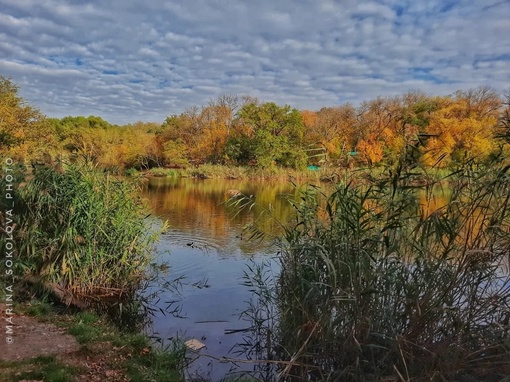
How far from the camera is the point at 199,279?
740 cm

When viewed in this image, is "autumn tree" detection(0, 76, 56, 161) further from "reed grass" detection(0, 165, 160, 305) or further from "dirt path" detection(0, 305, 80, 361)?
"dirt path" detection(0, 305, 80, 361)

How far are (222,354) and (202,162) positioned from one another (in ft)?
121

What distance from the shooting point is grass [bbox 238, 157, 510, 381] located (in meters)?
2.94

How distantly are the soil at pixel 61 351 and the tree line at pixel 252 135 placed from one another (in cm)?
288

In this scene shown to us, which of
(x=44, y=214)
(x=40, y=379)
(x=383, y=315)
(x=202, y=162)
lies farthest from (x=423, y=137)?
(x=202, y=162)

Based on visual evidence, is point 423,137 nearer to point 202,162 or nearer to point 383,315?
point 383,315

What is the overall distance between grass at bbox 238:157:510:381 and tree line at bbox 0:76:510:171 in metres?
0.48

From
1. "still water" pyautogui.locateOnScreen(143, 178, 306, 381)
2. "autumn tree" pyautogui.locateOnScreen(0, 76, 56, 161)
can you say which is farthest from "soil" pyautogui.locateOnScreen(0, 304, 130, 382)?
"autumn tree" pyautogui.locateOnScreen(0, 76, 56, 161)

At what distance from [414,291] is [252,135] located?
35.5 m

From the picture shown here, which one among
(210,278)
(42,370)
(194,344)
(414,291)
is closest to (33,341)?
(42,370)

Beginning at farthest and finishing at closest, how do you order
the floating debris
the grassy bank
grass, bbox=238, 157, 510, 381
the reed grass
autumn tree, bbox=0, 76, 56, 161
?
the grassy bank, autumn tree, bbox=0, 76, 56, 161, the reed grass, the floating debris, grass, bbox=238, 157, 510, 381

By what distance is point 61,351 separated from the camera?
3.63 metres

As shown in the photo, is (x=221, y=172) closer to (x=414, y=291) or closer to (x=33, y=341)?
(x=33, y=341)

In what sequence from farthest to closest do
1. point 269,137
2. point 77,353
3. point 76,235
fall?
point 269,137, point 76,235, point 77,353
